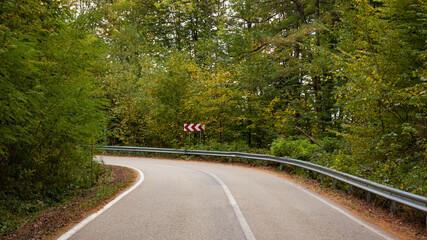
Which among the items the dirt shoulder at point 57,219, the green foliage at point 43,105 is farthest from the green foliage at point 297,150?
the green foliage at point 43,105

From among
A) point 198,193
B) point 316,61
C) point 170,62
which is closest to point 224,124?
point 170,62

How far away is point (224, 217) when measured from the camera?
543 centimetres

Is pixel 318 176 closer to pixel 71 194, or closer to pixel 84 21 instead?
pixel 71 194

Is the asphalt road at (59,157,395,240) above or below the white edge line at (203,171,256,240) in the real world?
below

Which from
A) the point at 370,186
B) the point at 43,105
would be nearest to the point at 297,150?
the point at 370,186

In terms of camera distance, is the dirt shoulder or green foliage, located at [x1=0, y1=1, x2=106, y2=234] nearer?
the dirt shoulder

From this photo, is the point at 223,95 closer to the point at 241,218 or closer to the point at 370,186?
the point at 370,186

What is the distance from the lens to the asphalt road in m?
4.55

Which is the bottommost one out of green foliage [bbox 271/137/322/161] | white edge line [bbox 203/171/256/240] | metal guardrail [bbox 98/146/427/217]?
white edge line [bbox 203/171/256/240]

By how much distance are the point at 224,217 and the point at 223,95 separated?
557 inches

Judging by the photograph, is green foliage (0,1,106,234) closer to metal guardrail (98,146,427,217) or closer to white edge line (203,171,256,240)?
white edge line (203,171,256,240)

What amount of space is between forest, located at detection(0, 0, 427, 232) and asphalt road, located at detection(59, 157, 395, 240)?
190 centimetres

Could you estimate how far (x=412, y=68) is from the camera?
8148 millimetres

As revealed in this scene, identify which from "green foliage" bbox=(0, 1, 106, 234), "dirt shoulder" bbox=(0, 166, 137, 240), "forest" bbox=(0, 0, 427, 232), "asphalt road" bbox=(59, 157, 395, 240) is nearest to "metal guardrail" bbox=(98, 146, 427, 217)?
"forest" bbox=(0, 0, 427, 232)
